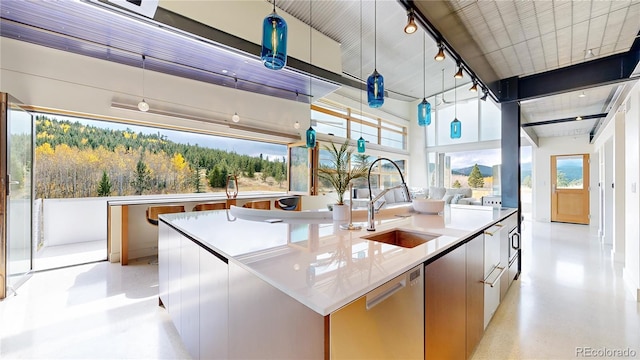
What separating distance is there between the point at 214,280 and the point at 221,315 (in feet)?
0.54

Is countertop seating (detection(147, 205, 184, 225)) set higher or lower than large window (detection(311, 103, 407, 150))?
lower

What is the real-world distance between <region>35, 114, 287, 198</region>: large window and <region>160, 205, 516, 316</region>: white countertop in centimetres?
319

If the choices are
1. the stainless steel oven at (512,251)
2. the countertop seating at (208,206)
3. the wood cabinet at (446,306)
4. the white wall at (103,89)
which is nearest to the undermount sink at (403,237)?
the wood cabinet at (446,306)

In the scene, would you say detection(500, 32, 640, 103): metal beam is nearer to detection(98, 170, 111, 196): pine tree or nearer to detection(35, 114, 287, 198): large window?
detection(35, 114, 287, 198): large window

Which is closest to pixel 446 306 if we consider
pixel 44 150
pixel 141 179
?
pixel 141 179

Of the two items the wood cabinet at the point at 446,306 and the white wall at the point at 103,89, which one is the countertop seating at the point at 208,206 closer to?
the white wall at the point at 103,89

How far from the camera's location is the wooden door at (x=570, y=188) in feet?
22.9

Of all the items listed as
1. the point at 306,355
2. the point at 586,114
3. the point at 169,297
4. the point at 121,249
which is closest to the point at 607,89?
the point at 586,114

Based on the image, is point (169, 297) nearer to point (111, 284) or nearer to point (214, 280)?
point (214, 280)

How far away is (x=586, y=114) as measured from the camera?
4.92m

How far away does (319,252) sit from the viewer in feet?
3.77

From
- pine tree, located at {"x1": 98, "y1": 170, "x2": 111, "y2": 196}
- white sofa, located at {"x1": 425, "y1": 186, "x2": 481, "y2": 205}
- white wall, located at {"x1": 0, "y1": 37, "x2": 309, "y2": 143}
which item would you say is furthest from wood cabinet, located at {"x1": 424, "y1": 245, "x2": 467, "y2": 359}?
white sofa, located at {"x1": 425, "y1": 186, "x2": 481, "y2": 205}

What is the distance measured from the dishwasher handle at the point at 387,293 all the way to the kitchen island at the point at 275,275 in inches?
1.5

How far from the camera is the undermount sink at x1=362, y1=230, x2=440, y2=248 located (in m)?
1.57
